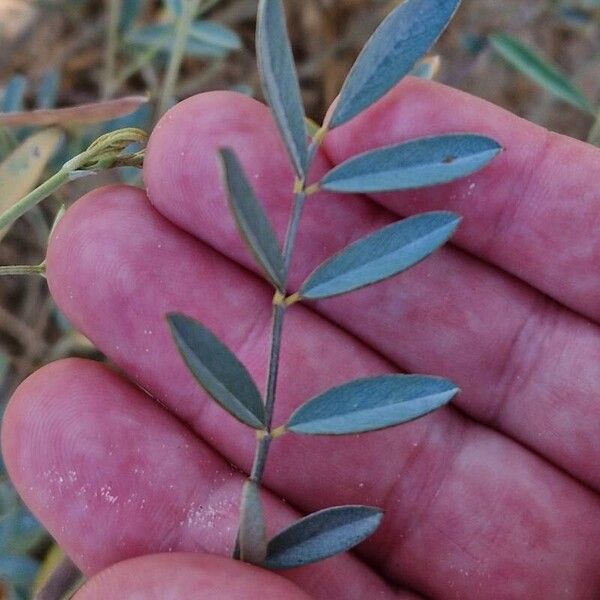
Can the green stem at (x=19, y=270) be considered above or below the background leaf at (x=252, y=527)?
above

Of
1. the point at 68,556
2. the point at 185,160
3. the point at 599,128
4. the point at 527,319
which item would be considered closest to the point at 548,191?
the point at 527,319

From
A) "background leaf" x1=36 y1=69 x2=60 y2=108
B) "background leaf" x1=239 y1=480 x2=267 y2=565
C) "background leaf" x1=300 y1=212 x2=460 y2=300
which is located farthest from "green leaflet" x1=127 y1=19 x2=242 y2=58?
"background leaf" x1=239 y1=480 x2=267 y2=565

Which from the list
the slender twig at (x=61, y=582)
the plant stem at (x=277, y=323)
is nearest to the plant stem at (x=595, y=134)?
the plant stem at (x=277, y=323)

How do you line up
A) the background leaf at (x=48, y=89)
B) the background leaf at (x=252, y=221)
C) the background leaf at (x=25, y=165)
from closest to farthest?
the background leaf at (x=252, y=221) < the background leaf at (x=25, y=165) < the background leaf at (x=48, y=89)

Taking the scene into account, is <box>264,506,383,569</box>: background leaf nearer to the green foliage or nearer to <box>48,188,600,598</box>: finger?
the green foliage

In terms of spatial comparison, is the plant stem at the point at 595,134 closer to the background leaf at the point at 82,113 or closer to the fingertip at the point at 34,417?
the background leaf at the point at 82,113

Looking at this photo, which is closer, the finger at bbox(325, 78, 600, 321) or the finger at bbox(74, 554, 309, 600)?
the finger at bbox(74, 554, 309, 600)

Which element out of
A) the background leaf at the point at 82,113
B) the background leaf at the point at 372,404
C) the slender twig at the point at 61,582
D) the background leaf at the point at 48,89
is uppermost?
the background leaf at the point at 82,113

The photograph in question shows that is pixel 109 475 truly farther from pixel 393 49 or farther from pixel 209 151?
pixel 393 49
